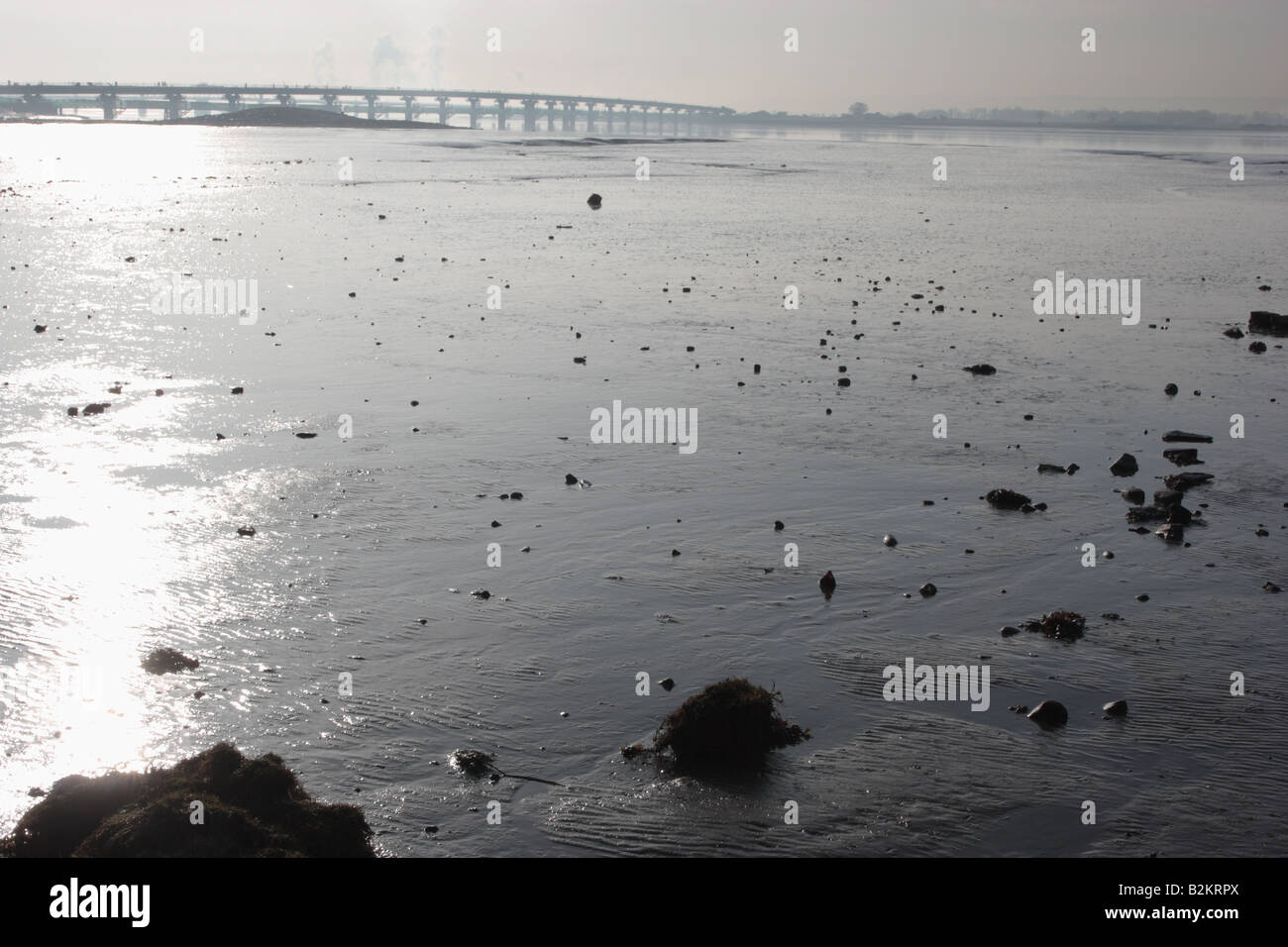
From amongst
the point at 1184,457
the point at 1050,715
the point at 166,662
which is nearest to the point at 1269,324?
the point at 1184,457

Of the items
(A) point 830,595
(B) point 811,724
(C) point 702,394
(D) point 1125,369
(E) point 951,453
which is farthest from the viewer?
(D) point 1125,369

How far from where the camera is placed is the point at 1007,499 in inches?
709

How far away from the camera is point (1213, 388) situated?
84.2 ft

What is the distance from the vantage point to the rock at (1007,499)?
17.9 m

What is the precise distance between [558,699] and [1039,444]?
1240cm

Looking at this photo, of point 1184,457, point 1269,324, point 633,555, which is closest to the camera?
point 633,555

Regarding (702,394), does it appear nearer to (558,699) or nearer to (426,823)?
(558,699)

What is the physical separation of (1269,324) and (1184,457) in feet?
47.8

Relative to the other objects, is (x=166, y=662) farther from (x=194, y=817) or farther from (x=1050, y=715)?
(x=1050, y=715)

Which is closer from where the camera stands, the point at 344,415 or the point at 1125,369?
the point at 344,415

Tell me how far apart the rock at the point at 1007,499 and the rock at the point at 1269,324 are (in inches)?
712

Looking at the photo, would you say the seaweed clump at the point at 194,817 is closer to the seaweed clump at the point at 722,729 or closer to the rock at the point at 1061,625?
the seaweed clump at the point at 722,729

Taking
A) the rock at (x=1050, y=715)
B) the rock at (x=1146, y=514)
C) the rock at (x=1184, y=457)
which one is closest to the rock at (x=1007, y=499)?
the rock at (x=1146, y=514)

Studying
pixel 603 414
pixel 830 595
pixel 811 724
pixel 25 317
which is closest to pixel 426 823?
pixel 811 724
